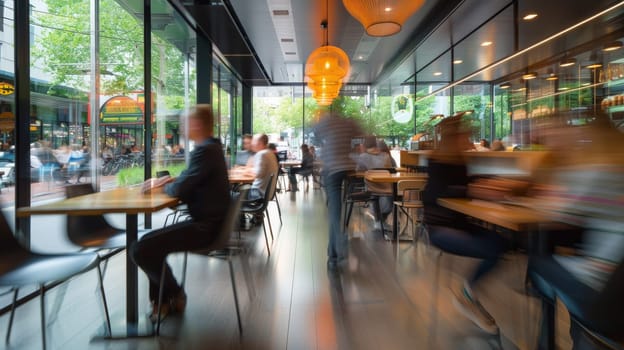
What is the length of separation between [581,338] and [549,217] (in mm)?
610

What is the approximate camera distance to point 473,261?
3.57 m

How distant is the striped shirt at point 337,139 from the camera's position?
3365mm

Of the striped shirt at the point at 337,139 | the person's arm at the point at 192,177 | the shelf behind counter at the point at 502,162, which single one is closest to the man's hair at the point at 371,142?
the shelf behind counter at the point at 502,162

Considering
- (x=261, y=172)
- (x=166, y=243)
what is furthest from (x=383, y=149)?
(x=166, y=243)

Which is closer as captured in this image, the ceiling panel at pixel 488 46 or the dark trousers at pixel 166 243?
the dark trousers at pixel 166 243

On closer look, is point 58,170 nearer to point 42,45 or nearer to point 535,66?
point 42,45

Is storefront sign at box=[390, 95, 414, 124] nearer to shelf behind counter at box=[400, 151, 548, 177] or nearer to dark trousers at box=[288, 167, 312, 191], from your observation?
dark trousers at box=[288, 167, 312, 191]

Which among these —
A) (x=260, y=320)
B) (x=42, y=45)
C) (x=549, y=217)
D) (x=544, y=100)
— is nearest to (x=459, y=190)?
(x=549, y=217)

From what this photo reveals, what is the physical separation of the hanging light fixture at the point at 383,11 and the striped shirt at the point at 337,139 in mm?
870

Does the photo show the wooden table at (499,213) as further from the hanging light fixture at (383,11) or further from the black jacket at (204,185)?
the hanging light fixture at (383,11)

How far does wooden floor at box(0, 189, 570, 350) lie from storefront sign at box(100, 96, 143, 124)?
1.45m

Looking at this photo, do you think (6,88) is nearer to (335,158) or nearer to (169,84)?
(335,158)

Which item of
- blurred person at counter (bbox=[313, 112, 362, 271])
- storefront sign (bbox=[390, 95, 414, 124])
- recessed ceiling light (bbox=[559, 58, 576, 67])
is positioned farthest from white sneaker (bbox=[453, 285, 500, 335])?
storefront sign (bbox=[390, 95, 414, 124])

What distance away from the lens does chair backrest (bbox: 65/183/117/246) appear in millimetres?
2555
